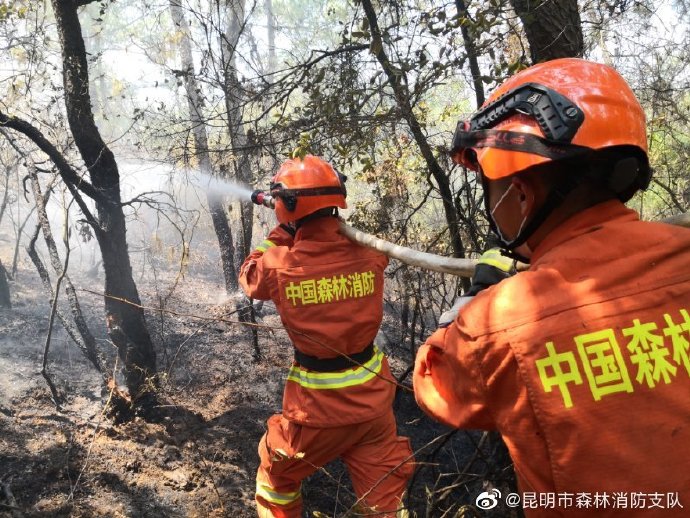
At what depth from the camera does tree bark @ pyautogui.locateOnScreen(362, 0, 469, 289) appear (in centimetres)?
299

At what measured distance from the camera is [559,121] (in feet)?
3.92

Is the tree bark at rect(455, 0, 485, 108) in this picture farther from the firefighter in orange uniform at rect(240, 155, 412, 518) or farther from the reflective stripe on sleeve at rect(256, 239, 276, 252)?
the reflective stripe on sleeve at rect(256, 239, 276, 252)

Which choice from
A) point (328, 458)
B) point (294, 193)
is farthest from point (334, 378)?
point (294, 193)

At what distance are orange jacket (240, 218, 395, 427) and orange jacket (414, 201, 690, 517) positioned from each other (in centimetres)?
183

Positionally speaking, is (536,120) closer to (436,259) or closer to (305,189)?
(436,259)

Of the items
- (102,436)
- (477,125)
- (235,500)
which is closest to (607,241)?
(477,125)

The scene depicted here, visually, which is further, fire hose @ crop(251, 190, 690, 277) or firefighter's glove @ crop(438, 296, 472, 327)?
fire hose @ crop(251, 190, 690, 277)

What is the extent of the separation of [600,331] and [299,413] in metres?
2.29

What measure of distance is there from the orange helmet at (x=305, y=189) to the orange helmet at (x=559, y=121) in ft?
6.00

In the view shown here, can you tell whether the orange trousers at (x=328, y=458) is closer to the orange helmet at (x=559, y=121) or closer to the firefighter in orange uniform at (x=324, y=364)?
the firefighter in orange uniform at (x=324, y=364)

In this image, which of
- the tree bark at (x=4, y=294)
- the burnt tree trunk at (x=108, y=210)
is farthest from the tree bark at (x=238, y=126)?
the tree bark at (x=4, y=294)

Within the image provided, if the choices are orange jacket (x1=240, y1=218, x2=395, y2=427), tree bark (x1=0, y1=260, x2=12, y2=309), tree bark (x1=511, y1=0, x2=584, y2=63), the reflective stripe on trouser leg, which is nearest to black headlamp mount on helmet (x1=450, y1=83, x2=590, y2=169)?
tree bark (x1=511, y1=0, x2=584, y2=63)

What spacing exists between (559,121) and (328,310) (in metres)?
1.99

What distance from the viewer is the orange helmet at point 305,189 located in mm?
3109
